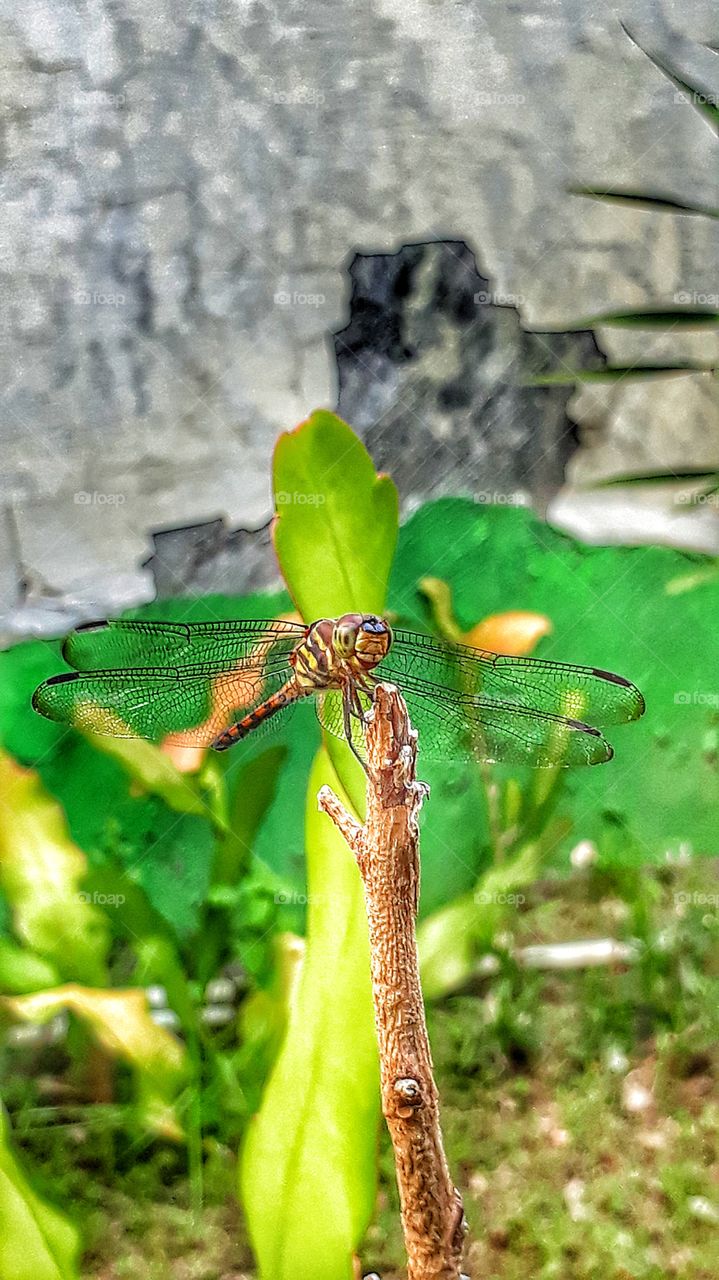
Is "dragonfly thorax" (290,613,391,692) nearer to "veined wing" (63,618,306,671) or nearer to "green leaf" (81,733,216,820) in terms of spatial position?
"veined wing" (63,618,306,671)

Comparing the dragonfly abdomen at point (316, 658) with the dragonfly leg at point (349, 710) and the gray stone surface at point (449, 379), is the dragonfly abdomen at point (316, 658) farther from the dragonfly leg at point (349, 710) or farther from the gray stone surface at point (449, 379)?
the gray stone surface at point (449, 379)

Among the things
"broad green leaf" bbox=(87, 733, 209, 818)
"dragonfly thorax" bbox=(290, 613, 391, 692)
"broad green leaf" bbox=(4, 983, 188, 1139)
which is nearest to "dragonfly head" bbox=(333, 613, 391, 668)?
"dragonfly thorax" bbox=(290, 613, 391, 692)

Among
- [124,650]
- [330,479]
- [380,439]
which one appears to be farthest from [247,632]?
[380,439]

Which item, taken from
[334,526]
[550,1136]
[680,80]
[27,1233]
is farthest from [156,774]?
[680,80]

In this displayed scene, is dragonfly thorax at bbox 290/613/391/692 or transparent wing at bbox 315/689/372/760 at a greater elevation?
dragonfly thorax at bbox 290/613/391/692

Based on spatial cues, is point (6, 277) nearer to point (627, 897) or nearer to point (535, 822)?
point (535, 822)

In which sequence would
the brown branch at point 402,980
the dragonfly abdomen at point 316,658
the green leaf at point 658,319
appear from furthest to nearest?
the green leaf at point 658,319, the dragonfly abdomen at point 316,658, the brown branch at point 402,980

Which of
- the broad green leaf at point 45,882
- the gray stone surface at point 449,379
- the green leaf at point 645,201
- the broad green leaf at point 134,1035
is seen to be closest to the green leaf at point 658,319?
the gray stone surface at point 449,379
